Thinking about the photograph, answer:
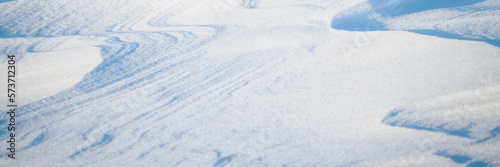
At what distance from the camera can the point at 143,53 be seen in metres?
0.93

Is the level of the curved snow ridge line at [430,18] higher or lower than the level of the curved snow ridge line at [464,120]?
higher

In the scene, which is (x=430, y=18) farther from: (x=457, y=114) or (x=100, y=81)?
(x=100, y=81)

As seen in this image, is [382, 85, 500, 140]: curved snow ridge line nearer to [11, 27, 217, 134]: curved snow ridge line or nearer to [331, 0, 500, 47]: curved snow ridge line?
[331, 0, 500, 47]: curved snow ridge line

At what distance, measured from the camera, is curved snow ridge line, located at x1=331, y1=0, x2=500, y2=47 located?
784 millimetres

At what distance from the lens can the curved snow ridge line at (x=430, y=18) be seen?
784mm

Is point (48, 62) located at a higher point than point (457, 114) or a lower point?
higher

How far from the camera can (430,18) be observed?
2.90 ft

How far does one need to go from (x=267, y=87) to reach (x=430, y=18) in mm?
634

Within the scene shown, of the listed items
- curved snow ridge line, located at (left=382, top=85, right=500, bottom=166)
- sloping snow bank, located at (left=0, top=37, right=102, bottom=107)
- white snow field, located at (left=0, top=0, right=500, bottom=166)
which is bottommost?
curved snow ridge line, located at (left=382, top=85, right=500, bottom=166)

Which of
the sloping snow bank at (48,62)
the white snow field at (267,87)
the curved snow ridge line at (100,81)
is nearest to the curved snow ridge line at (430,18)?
the white snow field at (267,87)

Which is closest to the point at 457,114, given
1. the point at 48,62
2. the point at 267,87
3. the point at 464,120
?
the point at 464,120

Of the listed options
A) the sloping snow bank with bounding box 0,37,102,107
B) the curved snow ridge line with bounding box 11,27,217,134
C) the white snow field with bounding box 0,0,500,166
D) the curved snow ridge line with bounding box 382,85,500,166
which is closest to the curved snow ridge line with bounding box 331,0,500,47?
the white snow field with bounding box 0,0,500,166

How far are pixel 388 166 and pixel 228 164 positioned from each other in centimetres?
29

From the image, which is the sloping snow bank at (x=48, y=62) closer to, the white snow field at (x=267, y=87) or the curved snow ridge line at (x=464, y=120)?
the white snow field at (x=267, y=87)
